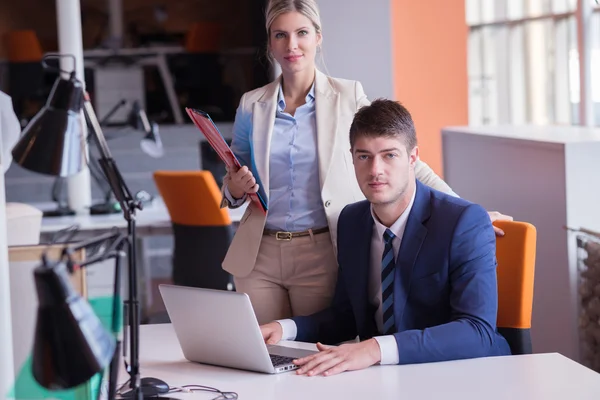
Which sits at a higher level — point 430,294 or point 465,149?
point 465,149

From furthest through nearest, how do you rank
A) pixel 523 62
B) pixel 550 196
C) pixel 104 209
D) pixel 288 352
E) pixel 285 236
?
1. pixel 523 62
2. pixel 104 209
3. pixel 550 196
4. pixel 285 236
5. pixel 288 352

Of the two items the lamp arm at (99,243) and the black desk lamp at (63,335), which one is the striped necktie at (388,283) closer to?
the lamp arm at (99,243)

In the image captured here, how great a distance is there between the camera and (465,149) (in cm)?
434

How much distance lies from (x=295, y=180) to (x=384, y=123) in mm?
530

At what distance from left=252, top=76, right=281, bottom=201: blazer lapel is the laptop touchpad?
2.01ft

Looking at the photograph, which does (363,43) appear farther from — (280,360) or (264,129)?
(280,360)

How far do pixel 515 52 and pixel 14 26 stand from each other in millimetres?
5745

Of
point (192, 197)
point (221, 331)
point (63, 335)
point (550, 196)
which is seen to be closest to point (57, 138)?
point (63, 335)

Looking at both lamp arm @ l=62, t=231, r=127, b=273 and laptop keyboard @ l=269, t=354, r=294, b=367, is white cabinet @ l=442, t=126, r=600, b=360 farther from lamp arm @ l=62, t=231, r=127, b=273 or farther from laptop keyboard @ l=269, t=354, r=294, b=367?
lamp arm @ l=62, t=231, r=127, b=273

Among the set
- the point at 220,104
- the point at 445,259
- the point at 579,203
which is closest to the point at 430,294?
the point at 445,259

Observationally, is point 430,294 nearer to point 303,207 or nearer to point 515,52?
point 303,207

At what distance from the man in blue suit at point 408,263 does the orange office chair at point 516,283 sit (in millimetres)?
84

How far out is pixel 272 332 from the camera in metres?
2.24

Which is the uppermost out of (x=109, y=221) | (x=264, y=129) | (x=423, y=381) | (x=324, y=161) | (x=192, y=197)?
(x=264, y=129)
